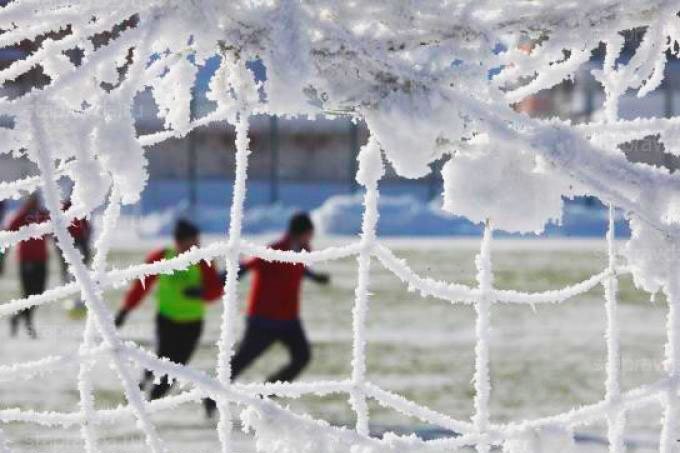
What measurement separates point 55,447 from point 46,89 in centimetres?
330

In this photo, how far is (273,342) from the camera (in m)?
6.93

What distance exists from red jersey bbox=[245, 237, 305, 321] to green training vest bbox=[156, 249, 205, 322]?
0.30 m

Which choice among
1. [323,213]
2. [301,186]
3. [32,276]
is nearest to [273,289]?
[32,276]

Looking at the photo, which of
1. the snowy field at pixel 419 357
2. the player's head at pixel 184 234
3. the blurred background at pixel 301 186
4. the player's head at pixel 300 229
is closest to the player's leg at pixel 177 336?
the snowy field at pixel 419 357

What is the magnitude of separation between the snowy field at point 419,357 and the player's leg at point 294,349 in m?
0.17

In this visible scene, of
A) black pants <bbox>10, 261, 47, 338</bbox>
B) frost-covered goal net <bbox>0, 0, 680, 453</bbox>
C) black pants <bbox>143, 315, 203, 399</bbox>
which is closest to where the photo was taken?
frost-covered goal net <bbox>0, 0, 680, 453</bbox>

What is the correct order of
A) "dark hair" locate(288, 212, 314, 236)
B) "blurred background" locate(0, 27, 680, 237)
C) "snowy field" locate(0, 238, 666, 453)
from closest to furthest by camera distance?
"snowy field" locate(0, 238, 666, 453) < "dark hair" locate(288, 212, 314, 236) < "blurred background" locate(0, 27, 680, 237)

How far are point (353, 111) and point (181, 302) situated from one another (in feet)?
16.8

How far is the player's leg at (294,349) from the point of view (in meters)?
6.91

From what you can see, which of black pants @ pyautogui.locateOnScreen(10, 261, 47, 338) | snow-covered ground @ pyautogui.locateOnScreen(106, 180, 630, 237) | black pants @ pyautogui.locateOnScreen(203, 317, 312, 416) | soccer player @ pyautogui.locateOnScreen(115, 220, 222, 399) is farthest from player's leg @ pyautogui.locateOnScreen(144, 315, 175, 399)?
snow-covered ground @ pyautogui.locateOnScreen(106, 180, 630, 237)

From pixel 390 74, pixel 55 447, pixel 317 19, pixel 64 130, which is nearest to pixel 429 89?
pixel 390 74

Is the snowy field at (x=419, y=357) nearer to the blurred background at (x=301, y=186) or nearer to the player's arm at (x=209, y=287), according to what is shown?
the player's arm at (x=209, y=287)

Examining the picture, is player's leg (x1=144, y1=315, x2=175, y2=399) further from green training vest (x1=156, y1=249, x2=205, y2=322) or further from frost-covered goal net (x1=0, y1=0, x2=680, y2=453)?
frost-covered goal net (x1=0, y1=0, x2=680, y2=453)

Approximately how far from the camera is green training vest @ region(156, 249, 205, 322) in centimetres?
692
